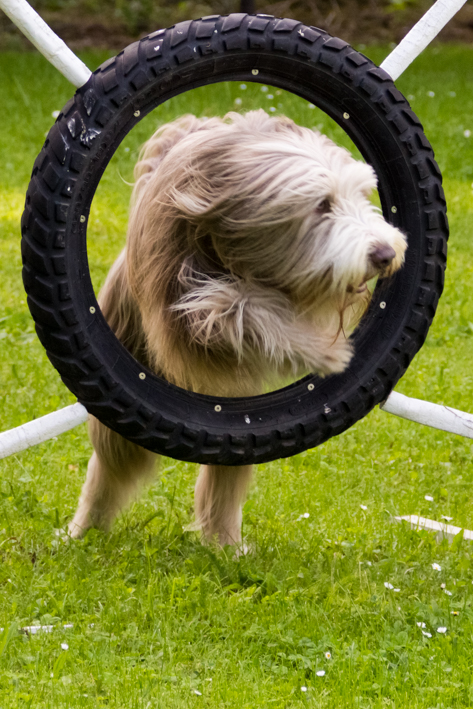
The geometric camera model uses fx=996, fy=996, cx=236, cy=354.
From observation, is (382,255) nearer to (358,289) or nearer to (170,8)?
(358,289)

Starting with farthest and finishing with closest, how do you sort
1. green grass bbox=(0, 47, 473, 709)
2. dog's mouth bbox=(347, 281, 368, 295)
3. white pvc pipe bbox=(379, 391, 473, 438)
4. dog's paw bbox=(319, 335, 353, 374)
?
white pvc pipe bbox=(379, 391, 473, 438) < dog's paw bbox=(319, 335, 353, 374) < dog's mouth bbox=(347, 281, 368, 295) < green grass bbox=(0, 47, 473, 709)

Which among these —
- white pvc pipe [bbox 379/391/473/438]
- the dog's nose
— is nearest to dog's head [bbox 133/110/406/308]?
the dog's nose

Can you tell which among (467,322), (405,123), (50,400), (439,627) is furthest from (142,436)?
(467,322)

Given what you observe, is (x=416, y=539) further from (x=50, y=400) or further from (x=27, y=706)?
(x=50, y=400)

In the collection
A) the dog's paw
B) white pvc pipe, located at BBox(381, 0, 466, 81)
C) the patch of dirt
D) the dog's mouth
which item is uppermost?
white pvc pipe, located at BBox(381, 0, 466, 81)

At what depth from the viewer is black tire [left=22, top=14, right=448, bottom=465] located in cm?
317

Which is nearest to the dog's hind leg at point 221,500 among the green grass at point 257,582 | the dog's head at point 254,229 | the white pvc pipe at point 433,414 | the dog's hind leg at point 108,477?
the green grass at point 257,582

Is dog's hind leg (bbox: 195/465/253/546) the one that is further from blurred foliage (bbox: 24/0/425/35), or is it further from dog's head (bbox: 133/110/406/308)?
blurred foliage (bbox: 24/0/425/35)

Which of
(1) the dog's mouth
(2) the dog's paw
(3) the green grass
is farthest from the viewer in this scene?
(2) the dog's paw

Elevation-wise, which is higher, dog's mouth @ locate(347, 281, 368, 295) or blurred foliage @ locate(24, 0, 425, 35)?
dog's mouth @ locate(347, 281, 368, 295)

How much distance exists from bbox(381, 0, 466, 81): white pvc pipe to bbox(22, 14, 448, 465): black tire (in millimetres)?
215

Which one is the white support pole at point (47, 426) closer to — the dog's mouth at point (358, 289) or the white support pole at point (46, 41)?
the dog's mouth at point (358, 289)

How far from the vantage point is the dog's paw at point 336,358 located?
334 cm

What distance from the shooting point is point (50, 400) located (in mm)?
5383
